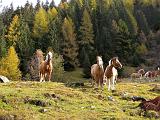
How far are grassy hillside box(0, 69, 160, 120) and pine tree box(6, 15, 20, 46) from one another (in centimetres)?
8528

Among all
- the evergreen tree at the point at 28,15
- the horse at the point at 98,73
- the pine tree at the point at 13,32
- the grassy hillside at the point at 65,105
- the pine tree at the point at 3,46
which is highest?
the evergreen tree at the point at 28,15

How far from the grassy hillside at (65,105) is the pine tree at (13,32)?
8528cm

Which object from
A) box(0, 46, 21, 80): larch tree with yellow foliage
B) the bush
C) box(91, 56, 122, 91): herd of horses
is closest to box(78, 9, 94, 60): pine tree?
box(0, 46, 21, 80): larch tree with yellow foliage

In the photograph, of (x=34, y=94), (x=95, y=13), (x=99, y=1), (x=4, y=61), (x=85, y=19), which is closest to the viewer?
(x=34, y=94)

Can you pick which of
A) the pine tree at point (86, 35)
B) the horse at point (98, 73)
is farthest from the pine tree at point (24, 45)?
the horse at point (98, 73)

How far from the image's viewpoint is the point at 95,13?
13975 cm

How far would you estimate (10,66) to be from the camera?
91750 millimetres

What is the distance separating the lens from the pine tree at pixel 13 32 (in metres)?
112

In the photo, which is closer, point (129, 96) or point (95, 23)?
point (129, 96)

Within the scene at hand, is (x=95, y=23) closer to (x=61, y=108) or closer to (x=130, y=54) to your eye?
(x=130, y=54)

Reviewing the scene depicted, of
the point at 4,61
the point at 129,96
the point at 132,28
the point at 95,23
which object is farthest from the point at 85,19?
the point at 129,96

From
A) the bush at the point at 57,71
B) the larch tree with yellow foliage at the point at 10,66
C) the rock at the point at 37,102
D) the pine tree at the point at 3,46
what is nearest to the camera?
the rock at the point at 37,102

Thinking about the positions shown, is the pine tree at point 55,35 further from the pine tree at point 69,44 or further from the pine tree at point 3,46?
the pine tree at point 3,46

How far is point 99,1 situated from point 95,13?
40.6ft
